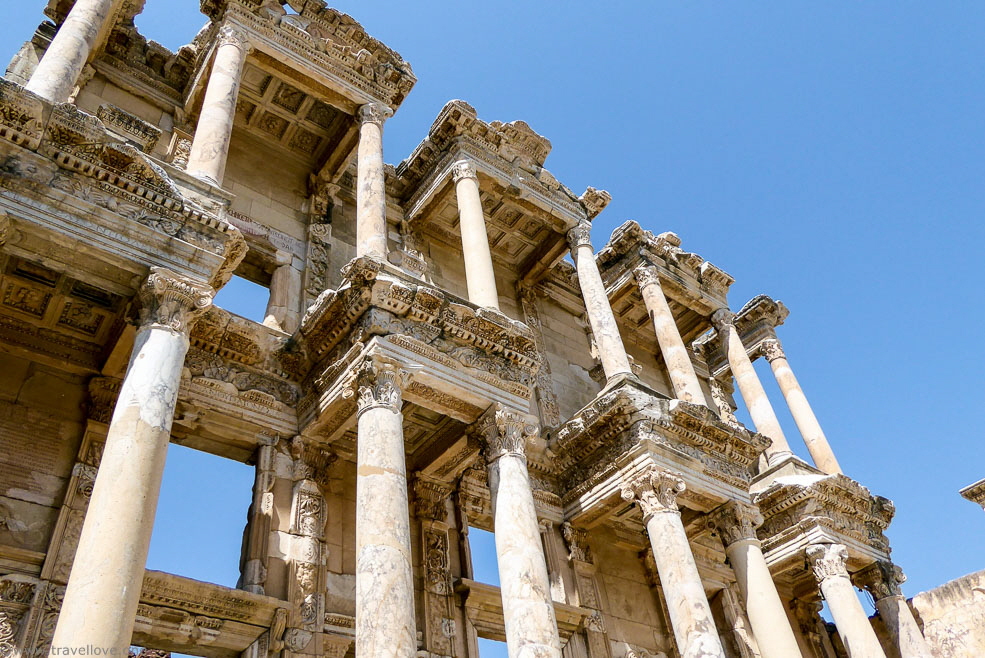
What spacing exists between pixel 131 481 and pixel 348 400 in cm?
395

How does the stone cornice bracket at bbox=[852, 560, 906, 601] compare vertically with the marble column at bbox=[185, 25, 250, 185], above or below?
below

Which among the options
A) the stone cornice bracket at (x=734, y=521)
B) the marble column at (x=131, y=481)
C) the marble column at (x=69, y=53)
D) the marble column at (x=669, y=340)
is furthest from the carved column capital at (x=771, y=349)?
the marble column at (x=69, y=53)

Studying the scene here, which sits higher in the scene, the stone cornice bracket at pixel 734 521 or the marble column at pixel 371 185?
the marble column at pixel 371 185

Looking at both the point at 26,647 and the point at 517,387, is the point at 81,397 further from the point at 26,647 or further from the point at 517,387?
the point at 517,387

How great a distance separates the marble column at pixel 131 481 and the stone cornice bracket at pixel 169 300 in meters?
0.01

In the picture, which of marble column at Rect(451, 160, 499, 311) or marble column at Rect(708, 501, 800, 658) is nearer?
marble column at Rect(708, 501, 800, 658)

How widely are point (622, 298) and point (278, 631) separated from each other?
1341cm

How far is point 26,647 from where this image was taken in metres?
8.34

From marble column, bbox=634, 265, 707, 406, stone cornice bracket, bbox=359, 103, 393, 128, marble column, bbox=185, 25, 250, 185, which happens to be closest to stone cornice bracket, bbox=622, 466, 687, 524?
marble column, bbox=634, 265, 707, 406

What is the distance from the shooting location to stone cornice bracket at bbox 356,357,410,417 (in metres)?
10.4

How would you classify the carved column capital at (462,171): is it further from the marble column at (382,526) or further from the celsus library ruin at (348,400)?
the marble column at (382,526)

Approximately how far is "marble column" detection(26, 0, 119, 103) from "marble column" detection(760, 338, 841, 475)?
17.9 m

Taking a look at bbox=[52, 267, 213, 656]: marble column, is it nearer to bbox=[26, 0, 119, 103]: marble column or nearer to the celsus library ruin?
the celsus library ruin

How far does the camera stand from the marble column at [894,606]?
16859 mm
